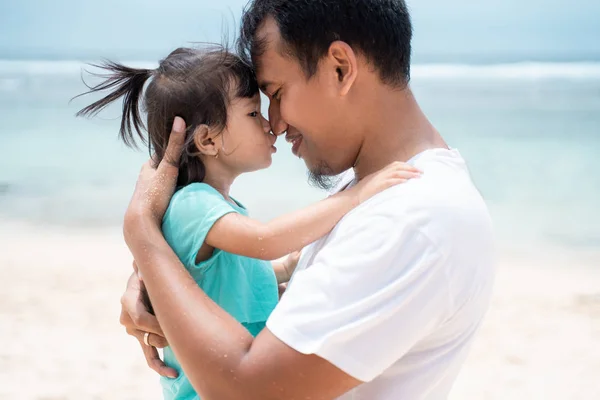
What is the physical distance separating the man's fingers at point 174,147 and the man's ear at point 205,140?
0.04 metres

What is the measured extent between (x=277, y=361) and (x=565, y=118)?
1863 cm

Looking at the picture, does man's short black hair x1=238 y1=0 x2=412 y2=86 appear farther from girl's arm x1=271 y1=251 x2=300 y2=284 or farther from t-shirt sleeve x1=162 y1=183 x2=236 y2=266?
girl's arm x1=271 y1=251 x2=300 y2=284

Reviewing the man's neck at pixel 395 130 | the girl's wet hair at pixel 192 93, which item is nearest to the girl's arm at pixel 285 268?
the girl's wet hair at pixel 192 93

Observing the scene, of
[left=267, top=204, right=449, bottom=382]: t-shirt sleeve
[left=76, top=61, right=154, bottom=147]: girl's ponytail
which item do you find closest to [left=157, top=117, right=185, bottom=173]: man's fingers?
[left=76, top=61, right=154, bottom=147]: girl's ponytail

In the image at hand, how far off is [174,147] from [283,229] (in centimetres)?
38

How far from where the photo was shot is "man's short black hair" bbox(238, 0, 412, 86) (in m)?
1.77

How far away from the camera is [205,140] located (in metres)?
2.05

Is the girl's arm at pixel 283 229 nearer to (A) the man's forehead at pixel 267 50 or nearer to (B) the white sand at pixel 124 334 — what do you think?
(A) the man's forehead at pixel 267 50

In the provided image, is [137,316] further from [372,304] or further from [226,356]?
[372,304]

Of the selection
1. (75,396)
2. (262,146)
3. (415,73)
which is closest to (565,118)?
(415,73)

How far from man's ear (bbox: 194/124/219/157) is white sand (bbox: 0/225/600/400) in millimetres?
2987

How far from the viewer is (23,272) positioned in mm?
7113

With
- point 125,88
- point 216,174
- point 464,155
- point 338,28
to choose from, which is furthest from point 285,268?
point 464,155

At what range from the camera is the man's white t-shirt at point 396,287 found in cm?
139
